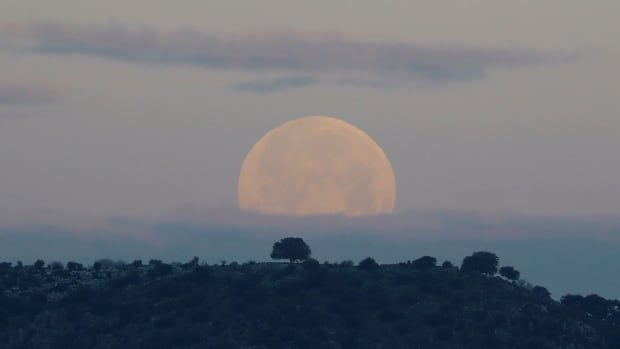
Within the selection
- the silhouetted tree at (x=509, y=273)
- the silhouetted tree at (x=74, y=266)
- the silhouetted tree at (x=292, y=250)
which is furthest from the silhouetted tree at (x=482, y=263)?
the silhouetted tree at (x=74, y=266)

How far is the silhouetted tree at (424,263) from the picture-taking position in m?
155

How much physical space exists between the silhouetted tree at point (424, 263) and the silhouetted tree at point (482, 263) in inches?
256

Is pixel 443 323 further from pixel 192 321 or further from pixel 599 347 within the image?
pixel 192 321

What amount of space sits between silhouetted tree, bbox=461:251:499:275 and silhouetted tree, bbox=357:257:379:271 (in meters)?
13.0

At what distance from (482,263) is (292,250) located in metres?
21.5

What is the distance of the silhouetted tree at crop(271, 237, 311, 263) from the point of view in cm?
16975

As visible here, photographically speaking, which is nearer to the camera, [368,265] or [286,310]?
[286,310]

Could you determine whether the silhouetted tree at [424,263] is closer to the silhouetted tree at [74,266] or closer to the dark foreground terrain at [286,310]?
the dark foreground terrain at [286,310]

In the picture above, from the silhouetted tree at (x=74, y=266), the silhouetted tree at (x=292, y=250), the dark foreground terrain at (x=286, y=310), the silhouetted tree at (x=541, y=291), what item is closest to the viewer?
the dark foreground terrain at (x=286, y=310)

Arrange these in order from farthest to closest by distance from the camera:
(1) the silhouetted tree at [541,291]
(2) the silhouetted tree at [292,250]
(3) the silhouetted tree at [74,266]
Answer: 1. (2) the silhouetted tree at [292,250]
2. (3) the silhouetted tree at [74,266]
3. (1) the silhouetted tree at [541,291]

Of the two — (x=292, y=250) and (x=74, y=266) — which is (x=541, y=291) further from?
(x=74, y=266)

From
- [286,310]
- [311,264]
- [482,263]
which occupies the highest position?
[482,263]

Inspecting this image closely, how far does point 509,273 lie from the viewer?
166 metres

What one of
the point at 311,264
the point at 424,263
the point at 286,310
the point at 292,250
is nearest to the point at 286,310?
the point at 286,310
